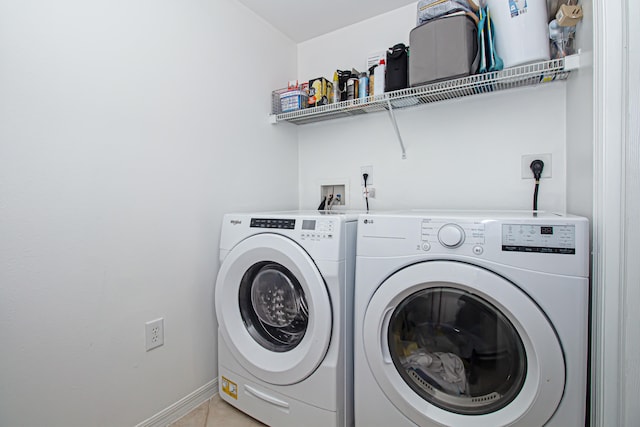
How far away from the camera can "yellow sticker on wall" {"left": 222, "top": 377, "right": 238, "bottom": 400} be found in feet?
4.47

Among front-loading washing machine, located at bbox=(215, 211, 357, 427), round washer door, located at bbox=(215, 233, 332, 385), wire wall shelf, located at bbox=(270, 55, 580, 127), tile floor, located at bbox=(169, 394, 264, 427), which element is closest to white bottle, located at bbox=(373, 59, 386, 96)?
wire wall shelf, located at bbox=(270, 55, 580, 127)

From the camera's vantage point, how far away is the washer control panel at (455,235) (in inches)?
35.7

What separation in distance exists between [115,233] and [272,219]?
1.90 ft

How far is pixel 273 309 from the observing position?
1355 mm

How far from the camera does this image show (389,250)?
3.40ft

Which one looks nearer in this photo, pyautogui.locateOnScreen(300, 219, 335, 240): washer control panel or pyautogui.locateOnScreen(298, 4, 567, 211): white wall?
pyautogui.locateOnScreen(300, 219, 335, 240): washer control panel

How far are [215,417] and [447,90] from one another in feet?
5.88

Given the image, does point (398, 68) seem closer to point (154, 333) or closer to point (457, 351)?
point (457, 351)

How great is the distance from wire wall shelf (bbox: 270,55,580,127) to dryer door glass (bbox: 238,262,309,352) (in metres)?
0.93

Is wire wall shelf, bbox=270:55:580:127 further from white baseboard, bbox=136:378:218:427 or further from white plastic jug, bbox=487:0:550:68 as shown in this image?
white baseboard, bbox=136:378:218:427

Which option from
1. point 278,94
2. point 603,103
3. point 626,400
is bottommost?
point 626,400

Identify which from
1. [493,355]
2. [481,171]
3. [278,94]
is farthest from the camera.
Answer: [278,94]

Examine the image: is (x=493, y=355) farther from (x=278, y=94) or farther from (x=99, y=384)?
(x=278, y=94)

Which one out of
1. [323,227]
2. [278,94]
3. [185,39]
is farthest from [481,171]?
[185,39]
